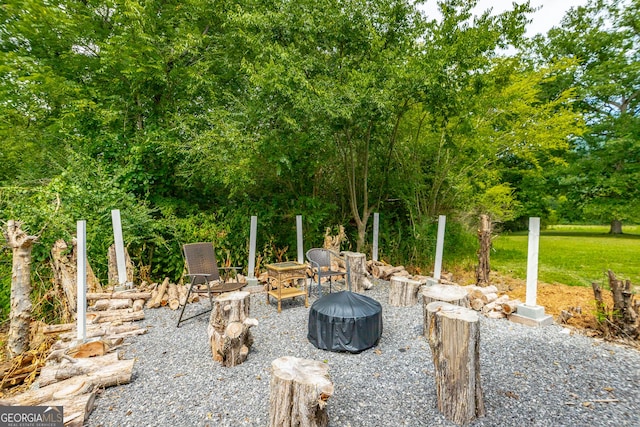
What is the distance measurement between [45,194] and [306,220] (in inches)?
157

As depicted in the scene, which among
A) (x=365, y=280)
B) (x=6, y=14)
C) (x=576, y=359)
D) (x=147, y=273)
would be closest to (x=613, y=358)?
(x=576, y=359)

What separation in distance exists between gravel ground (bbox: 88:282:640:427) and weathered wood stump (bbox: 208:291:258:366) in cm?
10

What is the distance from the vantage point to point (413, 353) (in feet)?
9.16

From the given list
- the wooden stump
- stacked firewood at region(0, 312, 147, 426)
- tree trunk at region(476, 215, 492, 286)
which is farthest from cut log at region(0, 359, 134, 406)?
tree trunk at region(476, 215, 492, 286)

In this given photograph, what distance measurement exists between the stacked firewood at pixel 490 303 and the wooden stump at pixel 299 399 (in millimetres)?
2946

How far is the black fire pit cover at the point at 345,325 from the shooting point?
9.25 feet

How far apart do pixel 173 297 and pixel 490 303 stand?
14.3ft

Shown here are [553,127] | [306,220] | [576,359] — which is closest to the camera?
[576,359]

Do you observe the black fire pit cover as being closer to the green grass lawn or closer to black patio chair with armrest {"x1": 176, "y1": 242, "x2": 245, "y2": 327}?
black patio chair with armrest {"x1": 176, "y1": 242, "x2": 245, "y2": 327}

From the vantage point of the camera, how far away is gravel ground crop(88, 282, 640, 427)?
192 cm

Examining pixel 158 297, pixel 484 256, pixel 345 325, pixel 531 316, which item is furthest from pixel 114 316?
pixel 484 256

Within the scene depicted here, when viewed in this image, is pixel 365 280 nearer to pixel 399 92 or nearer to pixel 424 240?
pixel 424 240

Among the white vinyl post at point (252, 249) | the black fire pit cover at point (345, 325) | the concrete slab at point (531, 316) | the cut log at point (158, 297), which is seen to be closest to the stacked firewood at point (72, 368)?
the cut log at point (158, 297)

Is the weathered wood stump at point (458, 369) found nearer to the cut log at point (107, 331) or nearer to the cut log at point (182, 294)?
the cut log at point (107, 331)
